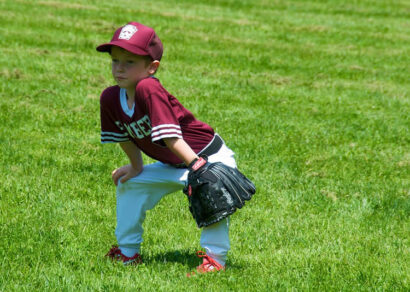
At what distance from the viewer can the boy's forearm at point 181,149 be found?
166 inches

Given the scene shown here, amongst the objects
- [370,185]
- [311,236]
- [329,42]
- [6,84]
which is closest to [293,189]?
[370,185]

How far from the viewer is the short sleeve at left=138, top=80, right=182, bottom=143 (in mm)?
4141

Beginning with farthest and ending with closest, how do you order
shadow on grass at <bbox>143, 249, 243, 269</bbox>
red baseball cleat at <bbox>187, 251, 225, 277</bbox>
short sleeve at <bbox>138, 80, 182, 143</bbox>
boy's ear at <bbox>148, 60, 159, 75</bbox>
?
shadow on grass at <bbox>143, 249, 243, 269</bbox> < red baseball cleat at <bbox>187, 251, 225, 277</bbox> < boy's ear at <bbox>148, 60, 159, 75</bbox> < short sleeve at <bbox>138, 80, 182, 143</bbox>

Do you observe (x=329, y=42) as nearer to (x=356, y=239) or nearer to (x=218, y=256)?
(x=356, y=239)

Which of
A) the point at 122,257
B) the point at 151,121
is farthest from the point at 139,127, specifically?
the point at 122,257

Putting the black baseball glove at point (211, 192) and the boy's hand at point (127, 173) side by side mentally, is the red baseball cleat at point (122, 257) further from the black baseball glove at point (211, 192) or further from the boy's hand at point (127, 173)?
the black baseball glove at point (211, 192)

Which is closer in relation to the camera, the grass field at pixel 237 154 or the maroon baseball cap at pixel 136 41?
the maroon baseball cap at pixel 136 41

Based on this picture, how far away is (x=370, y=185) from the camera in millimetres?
7293

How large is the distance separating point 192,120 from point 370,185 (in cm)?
336

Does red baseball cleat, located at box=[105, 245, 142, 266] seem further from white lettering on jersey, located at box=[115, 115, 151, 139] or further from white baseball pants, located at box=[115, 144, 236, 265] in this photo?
white lettering on jersey, located at box=[115, 115, 151, 139]

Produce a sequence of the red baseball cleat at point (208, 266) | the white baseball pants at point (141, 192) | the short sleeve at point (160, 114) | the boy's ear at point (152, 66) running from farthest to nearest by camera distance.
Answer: the white baseball pants at point (141, 192) → the red baseball cleat at point (208, 266) → the boy's ear at point (152, 66) → the short sleeve at point (160, 114)

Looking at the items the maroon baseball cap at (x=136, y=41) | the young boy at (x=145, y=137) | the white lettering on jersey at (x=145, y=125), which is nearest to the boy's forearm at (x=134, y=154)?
the young boy at (x=145, y=137)

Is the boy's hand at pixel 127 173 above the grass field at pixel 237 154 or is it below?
above

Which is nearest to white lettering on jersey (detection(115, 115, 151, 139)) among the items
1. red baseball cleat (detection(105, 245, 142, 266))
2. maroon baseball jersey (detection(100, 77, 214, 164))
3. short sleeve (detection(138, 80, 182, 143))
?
maroon baseball jersey (detection(100, 77, 214, 164))
